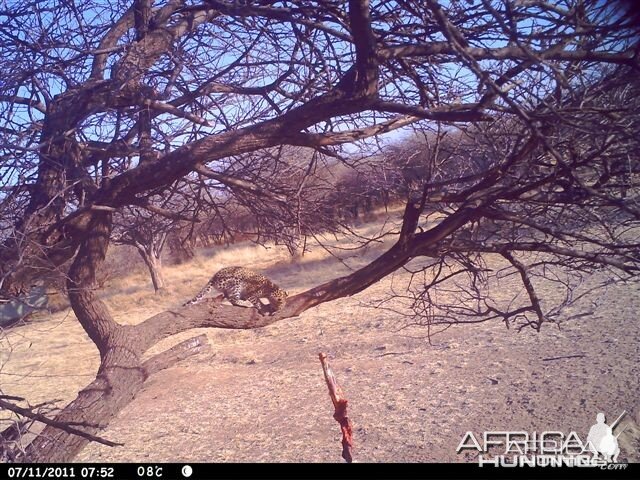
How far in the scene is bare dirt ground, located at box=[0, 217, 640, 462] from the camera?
6.22m

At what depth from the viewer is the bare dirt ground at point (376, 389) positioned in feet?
20.4

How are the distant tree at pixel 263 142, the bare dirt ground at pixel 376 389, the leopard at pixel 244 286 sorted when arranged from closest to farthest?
the distant tree at pixel 263 142
the bare dirt ground at pixel 376 389
the leopard at pixel 244 286

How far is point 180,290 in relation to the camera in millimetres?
22984

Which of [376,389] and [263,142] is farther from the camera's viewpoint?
[376,389]

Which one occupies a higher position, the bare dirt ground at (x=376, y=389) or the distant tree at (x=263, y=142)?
the distant tree at (x=263, y=142)

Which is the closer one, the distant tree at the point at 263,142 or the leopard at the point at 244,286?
the distant tree at the point at 263,142

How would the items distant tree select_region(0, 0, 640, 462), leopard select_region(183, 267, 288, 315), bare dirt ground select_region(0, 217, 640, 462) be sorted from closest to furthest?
distant tree select_region(0, 0, 640, 462) < bare dirt ground select_region(0, 217, 640, 462) < leopard select_region(183, 267, 288, 315)

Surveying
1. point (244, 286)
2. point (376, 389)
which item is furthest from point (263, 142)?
point (376, 389)

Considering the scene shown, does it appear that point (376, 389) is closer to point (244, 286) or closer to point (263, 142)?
point (244, 286)

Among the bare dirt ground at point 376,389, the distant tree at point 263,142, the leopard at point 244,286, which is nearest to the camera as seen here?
the distant tree at point 263,142

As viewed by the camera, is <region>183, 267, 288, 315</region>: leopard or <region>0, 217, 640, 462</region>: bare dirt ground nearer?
<region>0, 217, 640, 462</region>: bare dirt ground

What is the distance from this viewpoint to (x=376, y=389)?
862 cm

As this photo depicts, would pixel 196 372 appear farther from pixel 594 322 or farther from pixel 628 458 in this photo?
pixel 628 458

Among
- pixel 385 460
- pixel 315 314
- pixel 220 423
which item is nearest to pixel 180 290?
pixel 315 314
